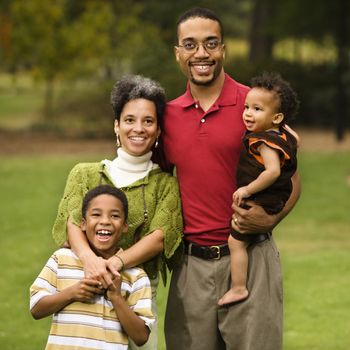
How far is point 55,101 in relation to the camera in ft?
106

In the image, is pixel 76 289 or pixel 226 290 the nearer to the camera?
pixel 76 289

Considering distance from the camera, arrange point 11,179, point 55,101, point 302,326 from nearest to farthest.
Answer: point 302,326 → point 11,179 → point 55,101

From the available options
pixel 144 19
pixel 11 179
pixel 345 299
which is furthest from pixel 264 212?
pixel 144 19

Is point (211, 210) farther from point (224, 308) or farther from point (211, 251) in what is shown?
point (224, 308)

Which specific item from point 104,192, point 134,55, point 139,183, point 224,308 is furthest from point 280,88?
point 134,55

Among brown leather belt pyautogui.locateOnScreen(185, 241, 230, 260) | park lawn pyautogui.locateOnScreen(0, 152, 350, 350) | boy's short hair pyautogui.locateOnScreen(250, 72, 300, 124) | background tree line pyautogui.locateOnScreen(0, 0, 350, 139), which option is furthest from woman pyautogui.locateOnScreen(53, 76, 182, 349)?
background tree line pyautogui.locateOnScreen(0, 0, 350, 139)

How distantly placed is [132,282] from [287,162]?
0.92 meters

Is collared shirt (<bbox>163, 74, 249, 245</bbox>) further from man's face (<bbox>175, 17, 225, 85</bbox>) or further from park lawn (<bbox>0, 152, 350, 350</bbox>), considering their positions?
park lawn (<bbox>0, 152, 350, 350</bbox>)

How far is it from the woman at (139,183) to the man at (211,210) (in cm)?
10

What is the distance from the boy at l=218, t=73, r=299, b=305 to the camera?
4.46 m

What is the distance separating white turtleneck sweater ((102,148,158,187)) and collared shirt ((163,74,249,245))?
0.14 m

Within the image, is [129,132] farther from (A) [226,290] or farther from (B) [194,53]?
(A) [226,290]

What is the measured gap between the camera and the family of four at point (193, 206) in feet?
14.5

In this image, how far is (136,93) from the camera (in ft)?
15.3
